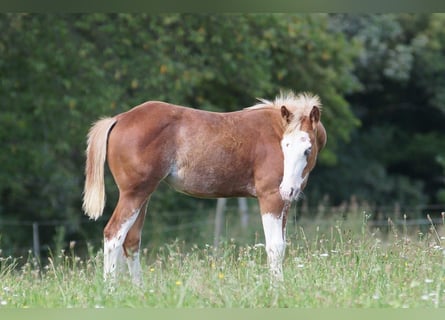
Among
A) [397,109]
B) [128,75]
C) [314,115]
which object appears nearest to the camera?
[314,115]

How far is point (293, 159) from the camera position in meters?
6.78

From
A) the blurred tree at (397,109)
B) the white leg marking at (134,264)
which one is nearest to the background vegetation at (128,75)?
the blurred tree at (397,109)

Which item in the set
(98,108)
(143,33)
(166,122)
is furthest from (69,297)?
(143,33)

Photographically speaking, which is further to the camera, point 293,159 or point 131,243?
point 131,243

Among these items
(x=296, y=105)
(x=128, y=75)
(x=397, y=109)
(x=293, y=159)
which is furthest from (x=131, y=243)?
(x=397, y=109)

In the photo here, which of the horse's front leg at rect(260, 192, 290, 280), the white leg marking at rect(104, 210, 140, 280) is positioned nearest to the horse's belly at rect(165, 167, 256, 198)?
the horse's front leg at rect(260, 192, 290, 280)

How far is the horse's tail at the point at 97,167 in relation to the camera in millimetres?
7074

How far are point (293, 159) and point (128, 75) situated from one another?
896 cm

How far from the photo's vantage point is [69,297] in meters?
5.32

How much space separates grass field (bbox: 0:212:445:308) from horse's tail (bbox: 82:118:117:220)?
1.83 feet

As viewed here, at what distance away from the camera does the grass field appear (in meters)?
4.85

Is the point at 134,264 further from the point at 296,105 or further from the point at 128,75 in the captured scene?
the point at 128,75

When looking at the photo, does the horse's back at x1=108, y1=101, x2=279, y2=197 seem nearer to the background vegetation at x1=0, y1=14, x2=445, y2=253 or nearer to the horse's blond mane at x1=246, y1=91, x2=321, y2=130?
the horse's blond mane at x1=246, y1=91, x2=321, y2=130

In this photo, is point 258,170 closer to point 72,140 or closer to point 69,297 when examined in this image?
point 69,297
